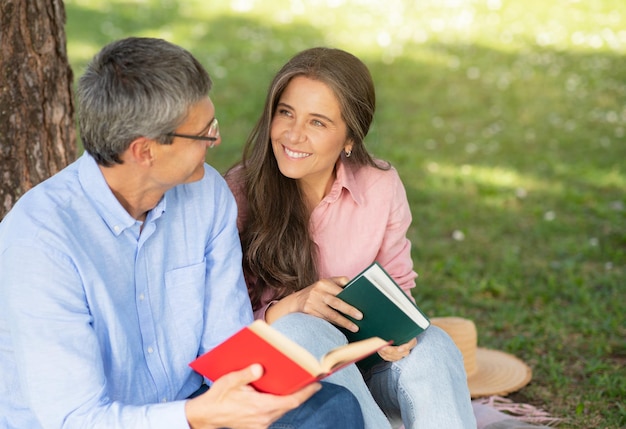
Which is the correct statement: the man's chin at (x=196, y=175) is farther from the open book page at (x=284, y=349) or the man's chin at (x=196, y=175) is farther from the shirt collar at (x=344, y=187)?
the shirt collar at (x=344, y=187)

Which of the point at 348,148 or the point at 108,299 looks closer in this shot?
the point at 108,299

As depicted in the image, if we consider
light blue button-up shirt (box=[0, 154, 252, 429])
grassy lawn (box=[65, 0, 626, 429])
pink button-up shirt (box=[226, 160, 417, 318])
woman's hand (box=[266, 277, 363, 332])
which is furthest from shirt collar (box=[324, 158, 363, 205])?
grassy lawn (box=[65, 0, 626, 429])

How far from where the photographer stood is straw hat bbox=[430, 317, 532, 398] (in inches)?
151

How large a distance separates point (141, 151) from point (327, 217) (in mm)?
1087

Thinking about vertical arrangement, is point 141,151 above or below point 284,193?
above

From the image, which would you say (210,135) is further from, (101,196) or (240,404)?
(240,404)

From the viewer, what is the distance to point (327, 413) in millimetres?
2420

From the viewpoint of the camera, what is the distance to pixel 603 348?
4285mm

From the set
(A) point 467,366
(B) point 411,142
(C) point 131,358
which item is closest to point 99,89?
(C) point 131,358

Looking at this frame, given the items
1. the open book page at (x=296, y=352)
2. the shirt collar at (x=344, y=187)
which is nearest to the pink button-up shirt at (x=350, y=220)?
the shirt collar at (x=344, y=187)

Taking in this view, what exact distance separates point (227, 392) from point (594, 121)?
656 centimetres

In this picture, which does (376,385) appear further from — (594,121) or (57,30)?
(594,121)

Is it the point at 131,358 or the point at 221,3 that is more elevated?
the point at 221,3

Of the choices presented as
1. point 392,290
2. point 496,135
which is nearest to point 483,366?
point 392,290
